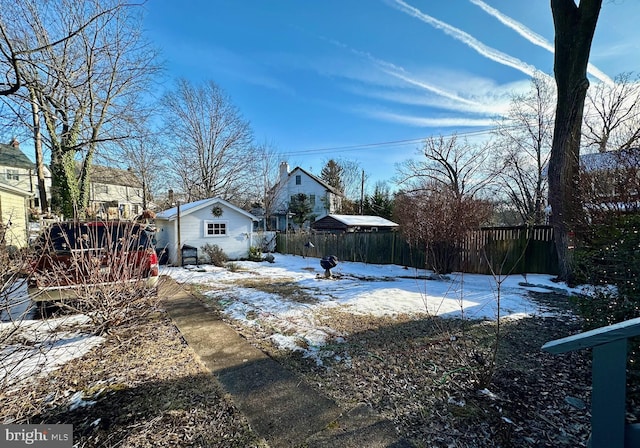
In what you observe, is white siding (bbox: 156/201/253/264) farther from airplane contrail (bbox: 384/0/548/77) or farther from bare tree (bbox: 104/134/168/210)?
airplane contrail (bbox: 384/0/548/77)

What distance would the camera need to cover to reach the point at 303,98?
16922mm

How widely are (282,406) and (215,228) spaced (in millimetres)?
13255

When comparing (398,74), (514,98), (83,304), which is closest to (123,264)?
(83,304)

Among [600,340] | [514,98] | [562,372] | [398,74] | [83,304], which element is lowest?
[562,372]

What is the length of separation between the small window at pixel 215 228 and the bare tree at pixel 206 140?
10.9 meters

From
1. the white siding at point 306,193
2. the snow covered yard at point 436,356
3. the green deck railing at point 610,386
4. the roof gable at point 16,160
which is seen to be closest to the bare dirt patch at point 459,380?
the snow covered yard at point 436,356

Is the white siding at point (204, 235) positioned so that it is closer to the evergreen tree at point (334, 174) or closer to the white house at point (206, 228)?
the white house at point (206, 228)

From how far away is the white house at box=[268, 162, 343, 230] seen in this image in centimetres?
3047

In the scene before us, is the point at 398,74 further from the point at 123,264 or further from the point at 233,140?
the point at 233,140

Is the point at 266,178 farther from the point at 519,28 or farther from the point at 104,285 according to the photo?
the point at 104,285

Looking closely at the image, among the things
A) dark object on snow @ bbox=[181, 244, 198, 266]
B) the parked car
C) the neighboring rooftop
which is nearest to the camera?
the parked car

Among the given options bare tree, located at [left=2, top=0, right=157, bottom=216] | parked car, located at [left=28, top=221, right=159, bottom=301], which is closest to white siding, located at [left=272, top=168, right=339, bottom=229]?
bare tree, located at [left=2, top=0, right=157, bottom=216]

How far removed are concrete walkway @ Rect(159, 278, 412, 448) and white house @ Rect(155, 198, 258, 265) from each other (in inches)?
418

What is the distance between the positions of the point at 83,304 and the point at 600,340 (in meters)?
5.75
